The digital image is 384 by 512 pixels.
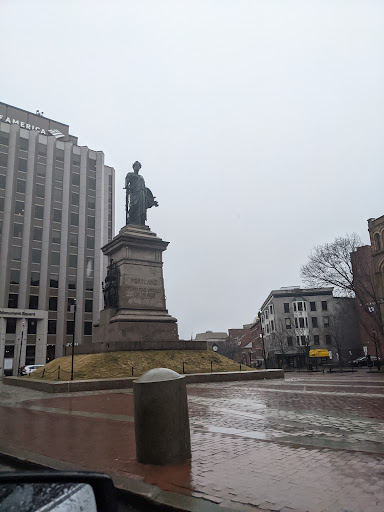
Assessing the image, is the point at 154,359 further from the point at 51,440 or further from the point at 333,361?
the point at 333,361

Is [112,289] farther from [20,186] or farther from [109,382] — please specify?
[20,186]

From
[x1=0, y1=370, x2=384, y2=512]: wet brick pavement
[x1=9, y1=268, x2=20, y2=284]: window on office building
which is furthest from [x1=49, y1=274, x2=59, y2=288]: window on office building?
[x1=0, y1=370, x2=384, y2=512]: wet brick pavement

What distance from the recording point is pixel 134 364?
1947 cm

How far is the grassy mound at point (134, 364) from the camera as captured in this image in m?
18.8

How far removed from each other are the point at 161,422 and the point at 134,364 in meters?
14.8

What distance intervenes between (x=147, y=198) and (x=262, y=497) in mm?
25168

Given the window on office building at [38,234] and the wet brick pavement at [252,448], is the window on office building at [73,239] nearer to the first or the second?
the window on office building at [38,234]

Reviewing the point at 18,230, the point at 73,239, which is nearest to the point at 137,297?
the point at 18,230

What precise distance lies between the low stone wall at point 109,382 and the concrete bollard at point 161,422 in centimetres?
1135

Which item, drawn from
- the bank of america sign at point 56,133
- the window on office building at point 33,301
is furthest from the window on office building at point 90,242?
the bank of america sign at point 56,133

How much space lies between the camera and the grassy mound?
1880 cm

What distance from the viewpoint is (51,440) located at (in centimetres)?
682

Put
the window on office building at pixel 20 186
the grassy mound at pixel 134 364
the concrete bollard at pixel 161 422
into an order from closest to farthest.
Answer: the concrete bollard at pixel 161 422 → the grassy mound at pixel 134 364 → the window on office building at pixel 20 186

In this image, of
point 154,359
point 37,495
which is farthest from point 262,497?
point 154,359
